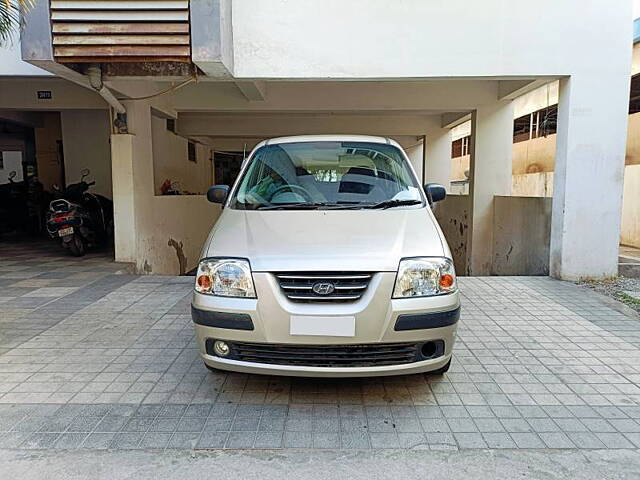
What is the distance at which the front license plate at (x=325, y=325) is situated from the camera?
2.88 m

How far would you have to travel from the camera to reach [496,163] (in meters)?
9.70

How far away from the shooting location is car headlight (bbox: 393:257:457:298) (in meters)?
2.99

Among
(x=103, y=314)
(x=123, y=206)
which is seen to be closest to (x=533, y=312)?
(x=103, y=314)

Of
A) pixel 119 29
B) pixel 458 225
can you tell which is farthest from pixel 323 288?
pixel 458 225

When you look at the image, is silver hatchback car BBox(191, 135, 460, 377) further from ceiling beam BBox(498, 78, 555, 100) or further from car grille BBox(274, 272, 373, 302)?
ceiling beam BBox(498, 78, 555, 100)

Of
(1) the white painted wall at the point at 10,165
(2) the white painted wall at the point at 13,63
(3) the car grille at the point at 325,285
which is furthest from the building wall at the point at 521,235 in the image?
(1) the white painted wall at the point at 10,165

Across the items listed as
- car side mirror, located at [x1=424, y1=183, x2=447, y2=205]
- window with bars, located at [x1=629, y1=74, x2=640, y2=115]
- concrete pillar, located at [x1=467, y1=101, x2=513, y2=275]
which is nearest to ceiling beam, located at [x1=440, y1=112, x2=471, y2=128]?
concrete pillar, located at [x1=467, y1=101, x2=513, y2=275]

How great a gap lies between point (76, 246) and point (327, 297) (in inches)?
283

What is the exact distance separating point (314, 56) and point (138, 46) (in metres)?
2.09

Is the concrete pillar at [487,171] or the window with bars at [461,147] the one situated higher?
the window with bars at [461,147]

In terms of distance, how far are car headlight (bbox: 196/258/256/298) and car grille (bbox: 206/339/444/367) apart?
1.05ft

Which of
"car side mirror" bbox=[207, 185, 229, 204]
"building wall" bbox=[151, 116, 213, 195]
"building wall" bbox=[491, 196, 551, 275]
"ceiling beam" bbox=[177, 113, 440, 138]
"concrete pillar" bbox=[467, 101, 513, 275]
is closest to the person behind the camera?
"car side mirror" bbox=[207, 185, 229, 204]

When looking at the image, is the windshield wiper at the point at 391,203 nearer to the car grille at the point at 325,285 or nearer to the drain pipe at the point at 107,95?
the car grille at the point at 325,285

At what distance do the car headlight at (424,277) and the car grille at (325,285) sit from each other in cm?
21
